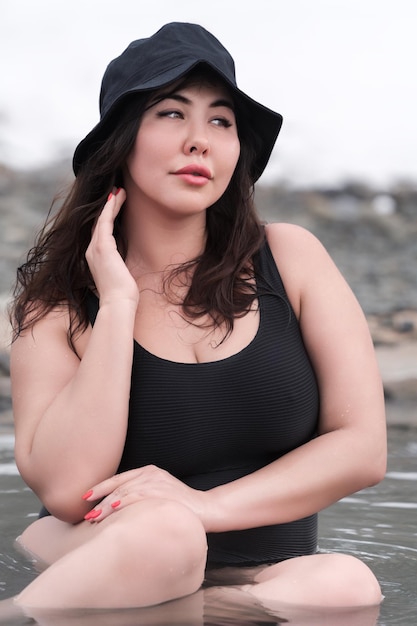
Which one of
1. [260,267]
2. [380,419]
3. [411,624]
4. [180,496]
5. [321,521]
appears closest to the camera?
[411,624]

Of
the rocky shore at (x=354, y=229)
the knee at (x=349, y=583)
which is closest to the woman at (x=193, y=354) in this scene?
the knee at (x=349, y=583)

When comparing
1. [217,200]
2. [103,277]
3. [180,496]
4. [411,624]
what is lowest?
[411,624]

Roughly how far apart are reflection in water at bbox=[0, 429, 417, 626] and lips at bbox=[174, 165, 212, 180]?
3.34 ft

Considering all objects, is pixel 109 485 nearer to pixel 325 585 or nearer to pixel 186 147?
pixel 325 585

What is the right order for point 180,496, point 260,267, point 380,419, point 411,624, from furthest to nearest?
point 260,267 < point 380,419 < point 180,496 < point 411,624

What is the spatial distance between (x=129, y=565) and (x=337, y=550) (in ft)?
3.48

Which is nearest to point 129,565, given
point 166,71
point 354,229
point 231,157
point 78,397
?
point 78,397

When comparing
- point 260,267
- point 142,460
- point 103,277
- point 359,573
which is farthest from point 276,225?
point 359,573

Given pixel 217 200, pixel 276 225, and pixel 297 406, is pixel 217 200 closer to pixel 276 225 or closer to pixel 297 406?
pixel 276 225

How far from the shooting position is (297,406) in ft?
9.62

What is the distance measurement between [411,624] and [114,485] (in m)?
0.75

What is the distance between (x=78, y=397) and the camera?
2.82 m

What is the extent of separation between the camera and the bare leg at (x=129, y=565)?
8.16ft

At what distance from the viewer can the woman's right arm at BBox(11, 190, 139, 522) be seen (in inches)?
110
